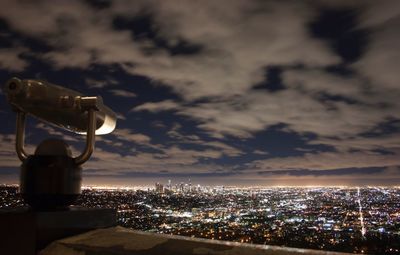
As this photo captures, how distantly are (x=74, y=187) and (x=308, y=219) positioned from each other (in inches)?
1762

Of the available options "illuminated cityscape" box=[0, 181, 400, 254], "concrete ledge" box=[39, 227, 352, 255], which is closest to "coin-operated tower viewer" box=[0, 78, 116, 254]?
"concrete ledge" box=[39, 227, 352, 255]

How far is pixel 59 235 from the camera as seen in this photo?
1.74 m

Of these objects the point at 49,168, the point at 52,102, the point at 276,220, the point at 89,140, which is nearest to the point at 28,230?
the point at 49,168

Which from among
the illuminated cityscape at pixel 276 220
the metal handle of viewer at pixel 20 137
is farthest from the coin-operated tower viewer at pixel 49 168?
the illuminated cityscape at pixel 276 220

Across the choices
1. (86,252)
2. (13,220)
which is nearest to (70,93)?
(13,220)

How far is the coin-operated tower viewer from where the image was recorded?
166cm

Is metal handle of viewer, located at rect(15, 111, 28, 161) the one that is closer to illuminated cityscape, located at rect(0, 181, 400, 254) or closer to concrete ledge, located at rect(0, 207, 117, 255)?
concrete ledge, located at rect(0, 207, 117, 255)

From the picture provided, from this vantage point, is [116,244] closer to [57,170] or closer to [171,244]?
[171,244]

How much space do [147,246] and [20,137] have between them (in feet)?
3.25

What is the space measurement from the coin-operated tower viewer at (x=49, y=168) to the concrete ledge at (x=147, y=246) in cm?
10

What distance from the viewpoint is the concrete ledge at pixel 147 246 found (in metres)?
1.40

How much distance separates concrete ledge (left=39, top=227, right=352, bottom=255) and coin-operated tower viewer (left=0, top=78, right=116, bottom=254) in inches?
4.0

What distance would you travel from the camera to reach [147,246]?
59.9 inches

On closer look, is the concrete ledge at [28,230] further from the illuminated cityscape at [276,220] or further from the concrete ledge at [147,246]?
the illuminated cityscape at [276,220]
